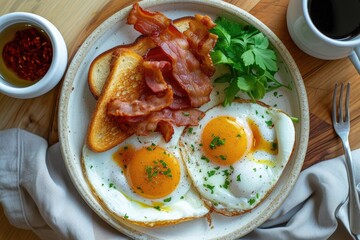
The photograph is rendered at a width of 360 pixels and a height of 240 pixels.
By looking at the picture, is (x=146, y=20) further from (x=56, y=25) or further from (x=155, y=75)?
(x=56, y=25)

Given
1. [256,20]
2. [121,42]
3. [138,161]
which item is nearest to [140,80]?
[121,42]

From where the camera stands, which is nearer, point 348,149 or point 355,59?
point 355,59

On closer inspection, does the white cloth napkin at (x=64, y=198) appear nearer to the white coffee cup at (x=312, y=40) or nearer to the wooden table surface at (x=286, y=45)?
the wooden table surface at (x=286, y=45)

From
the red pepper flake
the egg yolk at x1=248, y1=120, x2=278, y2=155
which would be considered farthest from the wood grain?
the egg yolk at x1=248, y1=120, x2=278, y2=155

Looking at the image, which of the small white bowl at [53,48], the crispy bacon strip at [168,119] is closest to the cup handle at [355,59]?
the crispy bacon strip at [168,119]

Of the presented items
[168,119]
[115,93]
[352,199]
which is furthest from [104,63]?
[352,199]

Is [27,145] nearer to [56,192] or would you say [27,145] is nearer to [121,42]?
[56,192]

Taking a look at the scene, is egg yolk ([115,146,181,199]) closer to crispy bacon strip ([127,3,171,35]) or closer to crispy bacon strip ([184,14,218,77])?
crispy bacon strip ([184,14,218,77])
